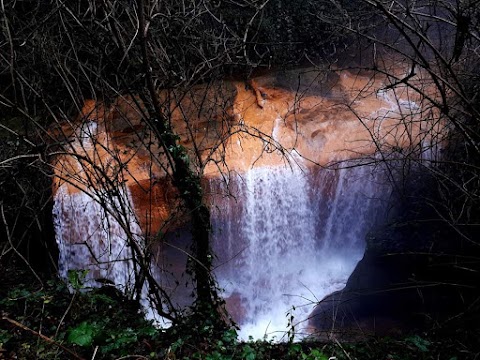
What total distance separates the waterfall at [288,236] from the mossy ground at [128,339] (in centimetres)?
418

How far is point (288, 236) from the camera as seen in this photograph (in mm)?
8430

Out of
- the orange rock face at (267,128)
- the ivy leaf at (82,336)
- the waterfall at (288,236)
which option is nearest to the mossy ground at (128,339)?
the ivy leaf at (82,336)

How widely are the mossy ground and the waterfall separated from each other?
4.18m

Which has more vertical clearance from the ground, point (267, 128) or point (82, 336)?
point (267, 128)

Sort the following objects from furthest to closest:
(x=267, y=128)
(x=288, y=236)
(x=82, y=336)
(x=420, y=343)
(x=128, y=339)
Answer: (x=267, y=128)
(x=288, y=236)
(x=420, y=343)
(x=128, y=339)
(x=82, y=336)

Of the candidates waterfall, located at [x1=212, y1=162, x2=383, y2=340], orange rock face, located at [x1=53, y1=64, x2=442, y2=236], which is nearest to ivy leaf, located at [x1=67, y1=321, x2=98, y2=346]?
orange rock face, located at [x1=53, y1=64, x2=442, y2=236]

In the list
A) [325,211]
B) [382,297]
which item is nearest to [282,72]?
[325,211]

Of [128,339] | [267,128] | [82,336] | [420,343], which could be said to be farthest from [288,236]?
[82,336]

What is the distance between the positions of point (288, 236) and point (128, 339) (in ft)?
19.1

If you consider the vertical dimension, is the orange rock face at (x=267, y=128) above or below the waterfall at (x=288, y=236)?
above

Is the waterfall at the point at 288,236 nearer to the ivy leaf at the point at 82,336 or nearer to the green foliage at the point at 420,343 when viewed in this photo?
the green foliage at the point at 420,343

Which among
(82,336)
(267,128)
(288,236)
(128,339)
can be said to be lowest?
(288,236)

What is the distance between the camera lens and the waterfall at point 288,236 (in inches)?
316

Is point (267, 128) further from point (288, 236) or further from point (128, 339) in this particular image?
point (128, 339)
